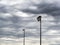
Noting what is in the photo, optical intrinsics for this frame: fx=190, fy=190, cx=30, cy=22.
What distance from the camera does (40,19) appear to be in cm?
3956

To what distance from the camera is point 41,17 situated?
39594 millimetres

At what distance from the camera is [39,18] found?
39.8m

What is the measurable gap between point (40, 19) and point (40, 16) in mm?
752

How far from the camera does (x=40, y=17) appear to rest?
129 ft

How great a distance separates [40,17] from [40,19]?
480 mm

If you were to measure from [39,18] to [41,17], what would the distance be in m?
0.48

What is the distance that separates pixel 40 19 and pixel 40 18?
0.23m

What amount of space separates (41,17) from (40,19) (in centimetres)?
47

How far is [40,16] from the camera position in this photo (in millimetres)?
39125

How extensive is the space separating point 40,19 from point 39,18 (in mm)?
346

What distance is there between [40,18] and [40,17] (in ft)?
0.84

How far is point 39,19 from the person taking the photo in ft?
131
